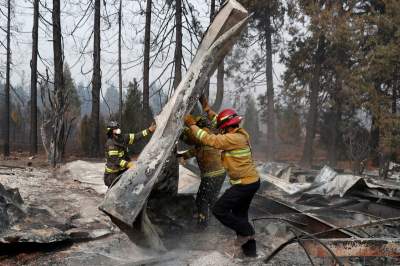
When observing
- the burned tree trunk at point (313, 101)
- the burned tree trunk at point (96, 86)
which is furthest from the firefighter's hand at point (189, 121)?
the burned tree trunk at point (313, 101)

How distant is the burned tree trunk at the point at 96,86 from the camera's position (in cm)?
1983

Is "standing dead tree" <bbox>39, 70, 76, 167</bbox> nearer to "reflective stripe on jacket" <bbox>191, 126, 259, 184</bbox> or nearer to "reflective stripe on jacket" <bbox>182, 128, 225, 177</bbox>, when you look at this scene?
"reflective stripe on jacket" <bbox>182, 128, 225, 177</bbox>

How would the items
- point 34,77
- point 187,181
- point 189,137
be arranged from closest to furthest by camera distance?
point 189,137
point 187,181
point 34,77

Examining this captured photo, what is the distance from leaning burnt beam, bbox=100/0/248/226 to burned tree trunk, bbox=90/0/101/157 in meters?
14.2

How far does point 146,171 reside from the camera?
5242 mm

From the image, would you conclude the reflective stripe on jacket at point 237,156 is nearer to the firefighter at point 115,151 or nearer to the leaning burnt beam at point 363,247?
Result: the leaning burnt beam at point 363,247

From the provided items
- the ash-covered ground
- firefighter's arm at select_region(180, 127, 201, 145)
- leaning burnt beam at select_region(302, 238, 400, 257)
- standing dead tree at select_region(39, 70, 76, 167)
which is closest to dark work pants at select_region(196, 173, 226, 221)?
the ash-covered ground

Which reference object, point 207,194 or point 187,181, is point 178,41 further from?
point 207,194

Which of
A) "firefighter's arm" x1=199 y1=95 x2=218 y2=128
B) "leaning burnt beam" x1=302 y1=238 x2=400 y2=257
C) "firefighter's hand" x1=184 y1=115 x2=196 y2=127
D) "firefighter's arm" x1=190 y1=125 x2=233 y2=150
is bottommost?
"leaning burnt beam" x1=302 y1=238 x2=400 y2=257

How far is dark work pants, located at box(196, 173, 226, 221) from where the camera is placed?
667cm

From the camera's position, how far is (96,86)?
19891 mm

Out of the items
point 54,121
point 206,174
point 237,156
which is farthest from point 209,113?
point 54,121

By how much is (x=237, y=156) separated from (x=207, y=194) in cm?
136

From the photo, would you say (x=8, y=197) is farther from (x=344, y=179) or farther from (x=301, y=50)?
(x=301, y=50)
